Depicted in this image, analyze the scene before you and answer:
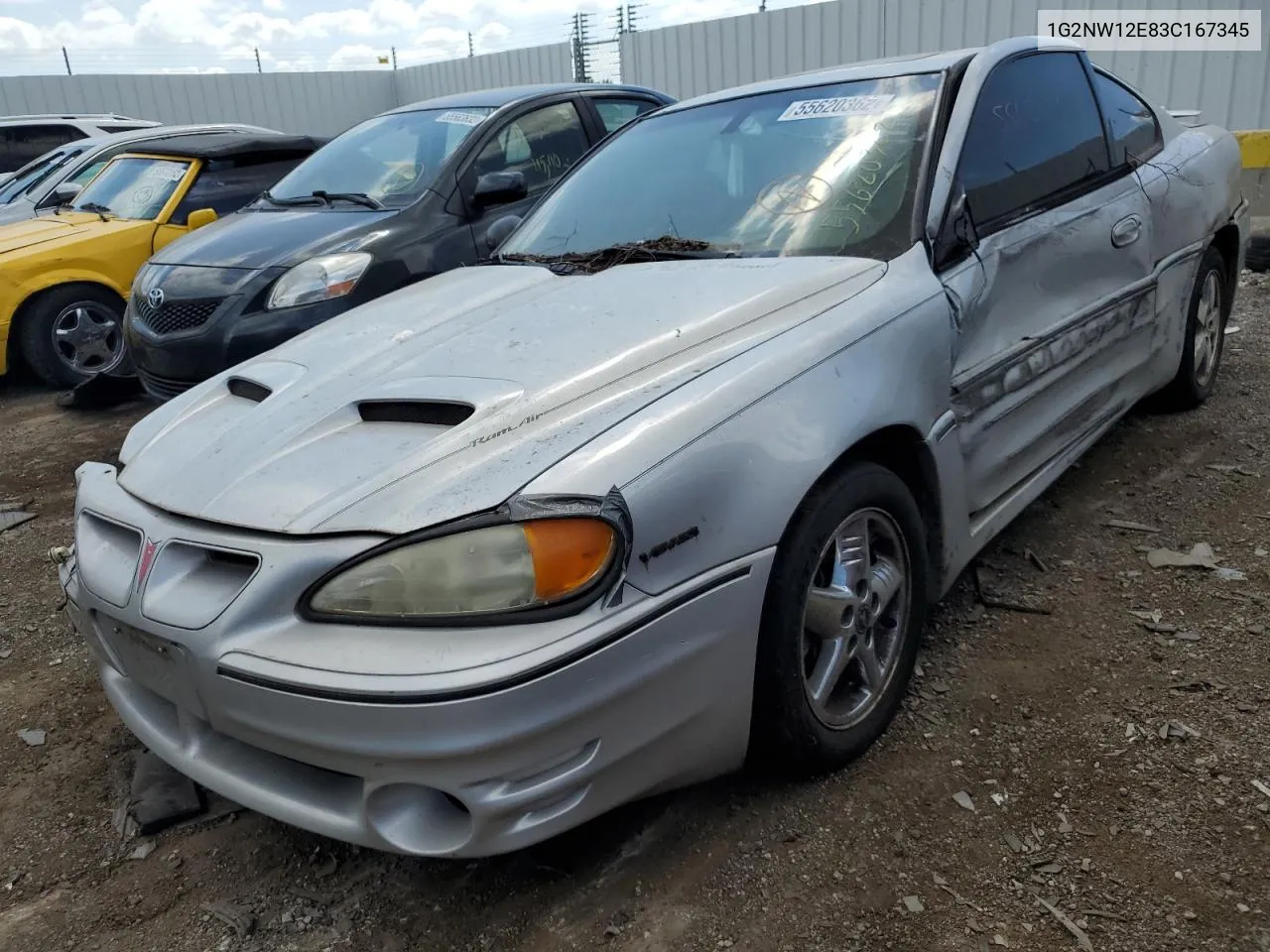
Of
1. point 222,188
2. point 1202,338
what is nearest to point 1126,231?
point 1202,338

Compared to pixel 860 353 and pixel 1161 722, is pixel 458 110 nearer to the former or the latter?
pixel 860 353

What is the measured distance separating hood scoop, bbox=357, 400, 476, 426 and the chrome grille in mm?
3130

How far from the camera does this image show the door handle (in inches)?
129

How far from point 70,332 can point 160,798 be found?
5528 mm

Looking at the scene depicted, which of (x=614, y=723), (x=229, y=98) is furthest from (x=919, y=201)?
(x=229, y=98)

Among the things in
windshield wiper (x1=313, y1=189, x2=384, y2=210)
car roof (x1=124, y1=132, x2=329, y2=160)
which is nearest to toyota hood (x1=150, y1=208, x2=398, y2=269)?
windshield wiper (x1=313, y1=189, x2=384, y2=210)

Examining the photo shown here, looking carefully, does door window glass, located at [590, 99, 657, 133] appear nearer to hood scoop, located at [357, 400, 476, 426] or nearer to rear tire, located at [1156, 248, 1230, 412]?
rear tire, located at [1156, 248, 1230, 412]

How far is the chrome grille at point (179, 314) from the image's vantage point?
190 inches

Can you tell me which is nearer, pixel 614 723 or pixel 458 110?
pixel 614 723

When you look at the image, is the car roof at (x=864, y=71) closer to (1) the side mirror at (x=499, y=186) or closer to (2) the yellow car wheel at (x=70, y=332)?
(1) the side mirror at (x=499, y=186)

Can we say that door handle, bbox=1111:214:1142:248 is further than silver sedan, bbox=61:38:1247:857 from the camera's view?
Yes

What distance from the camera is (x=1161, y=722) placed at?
2.38m

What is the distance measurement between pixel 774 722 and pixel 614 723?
0.45 metres

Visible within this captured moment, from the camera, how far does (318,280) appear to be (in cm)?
471
